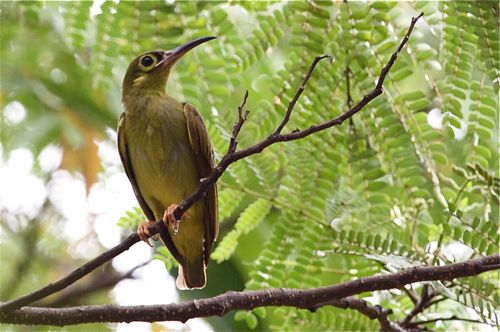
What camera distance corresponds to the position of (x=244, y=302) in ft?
9.87

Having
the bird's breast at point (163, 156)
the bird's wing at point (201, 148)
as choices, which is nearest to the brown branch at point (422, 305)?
the bird's wing at point (201, 148)

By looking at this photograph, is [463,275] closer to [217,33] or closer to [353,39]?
[353,39]

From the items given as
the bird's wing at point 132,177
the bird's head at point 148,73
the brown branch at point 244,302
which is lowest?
the brown branch at point 244,302

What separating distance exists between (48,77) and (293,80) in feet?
8.17

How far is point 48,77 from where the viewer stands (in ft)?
18.9

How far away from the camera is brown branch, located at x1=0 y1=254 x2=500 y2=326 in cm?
275

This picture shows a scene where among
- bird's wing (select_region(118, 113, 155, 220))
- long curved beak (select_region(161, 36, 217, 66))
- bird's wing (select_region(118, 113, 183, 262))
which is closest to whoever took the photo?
long curved beak (select_region(161, 36, 217, 66))

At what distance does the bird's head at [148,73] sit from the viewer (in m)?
4.28

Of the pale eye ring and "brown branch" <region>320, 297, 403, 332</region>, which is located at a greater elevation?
the pale eye ring

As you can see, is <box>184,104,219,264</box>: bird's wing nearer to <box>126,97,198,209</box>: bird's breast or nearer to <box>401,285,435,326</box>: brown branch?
<box>126,97,198,209</box>: bird's breast

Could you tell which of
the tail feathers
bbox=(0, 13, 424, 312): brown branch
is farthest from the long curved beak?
bbox=(0, 13, 424, 312): brown branch

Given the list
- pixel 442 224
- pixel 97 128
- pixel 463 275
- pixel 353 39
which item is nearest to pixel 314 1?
pixel 353 39

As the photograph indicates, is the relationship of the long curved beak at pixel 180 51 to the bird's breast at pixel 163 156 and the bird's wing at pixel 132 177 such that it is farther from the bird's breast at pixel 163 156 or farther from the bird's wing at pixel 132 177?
the bird's wing at pixel 132 177

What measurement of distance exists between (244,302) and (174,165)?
1.14m
